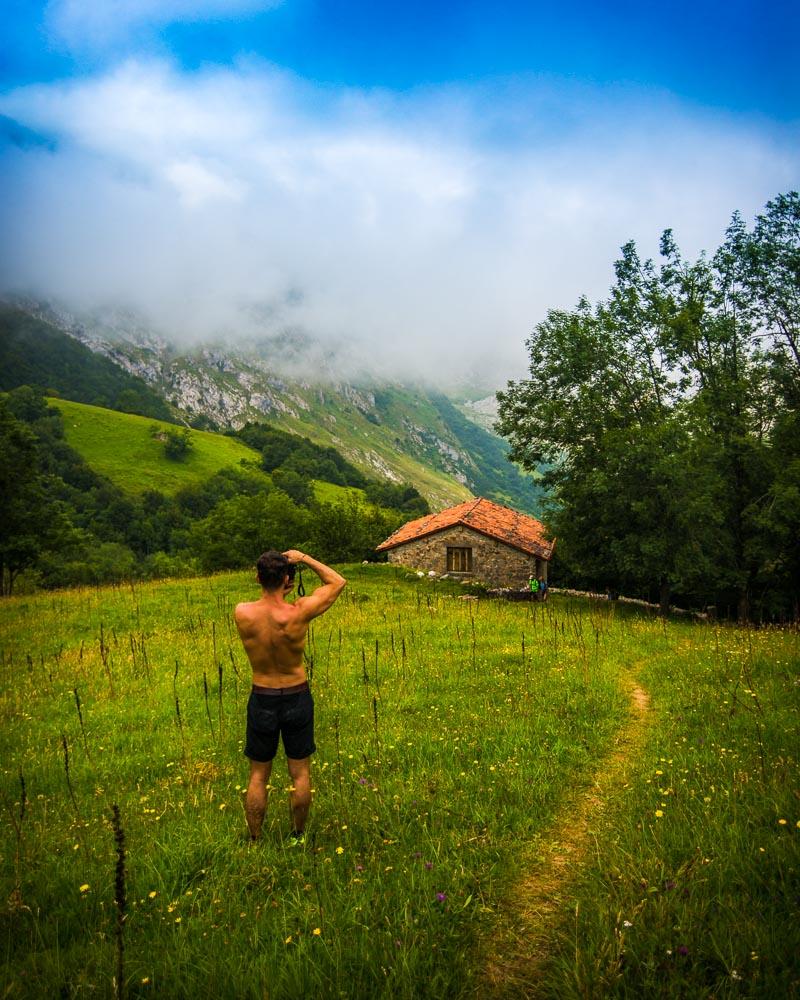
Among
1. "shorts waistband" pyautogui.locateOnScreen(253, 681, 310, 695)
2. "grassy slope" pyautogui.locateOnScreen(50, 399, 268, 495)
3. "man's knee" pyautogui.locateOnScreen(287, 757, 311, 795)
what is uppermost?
"grassy slope" pyautogui.locateOnScreen(50, 399, 268, 495)

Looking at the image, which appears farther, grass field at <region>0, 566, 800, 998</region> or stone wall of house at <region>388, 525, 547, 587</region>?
stone wall of house at <region>388, 525, 547, 587</region>

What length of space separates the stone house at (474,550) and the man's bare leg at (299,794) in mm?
38311

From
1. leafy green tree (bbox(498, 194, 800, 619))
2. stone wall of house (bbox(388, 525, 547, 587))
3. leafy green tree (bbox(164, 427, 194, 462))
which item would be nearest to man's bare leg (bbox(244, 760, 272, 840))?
leafy green tree (bbox(498, 194, 800, 619))

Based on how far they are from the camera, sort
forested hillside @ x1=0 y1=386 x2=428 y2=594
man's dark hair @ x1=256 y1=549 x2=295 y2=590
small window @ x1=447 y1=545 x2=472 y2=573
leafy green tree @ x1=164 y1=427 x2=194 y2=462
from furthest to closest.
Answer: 1. leafy green tree @ x1=164 y1=427 x2=194 y2=462
2. small window @ x1=447 y1=545 x2=472 y2=573
3. forested hillside @ x1=0 y1=386 x2=428 y2=594
4. man's dark hair @ x1=256 y1=549 x2=295 y2=590

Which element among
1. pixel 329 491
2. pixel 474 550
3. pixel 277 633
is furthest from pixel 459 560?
pixel 329 491

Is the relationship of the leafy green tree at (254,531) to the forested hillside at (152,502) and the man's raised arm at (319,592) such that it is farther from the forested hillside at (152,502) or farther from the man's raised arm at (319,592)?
the man's raised arm at (319,592)

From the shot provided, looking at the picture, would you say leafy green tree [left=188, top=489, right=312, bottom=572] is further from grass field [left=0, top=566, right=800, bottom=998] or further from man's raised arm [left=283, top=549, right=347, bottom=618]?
man's raised arm [left=283, top=549, right=347, bottom=618]

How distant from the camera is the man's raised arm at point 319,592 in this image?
5285 mm

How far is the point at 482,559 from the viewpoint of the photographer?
4362cm

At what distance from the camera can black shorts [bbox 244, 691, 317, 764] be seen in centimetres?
516

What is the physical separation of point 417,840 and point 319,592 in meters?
2.54

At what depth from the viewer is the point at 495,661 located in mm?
11555

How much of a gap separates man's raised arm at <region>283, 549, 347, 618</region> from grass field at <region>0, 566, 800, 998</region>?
2.20 metres

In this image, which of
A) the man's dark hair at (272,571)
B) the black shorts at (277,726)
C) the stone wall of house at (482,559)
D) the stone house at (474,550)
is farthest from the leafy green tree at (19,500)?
the black shorts at (277,726)
